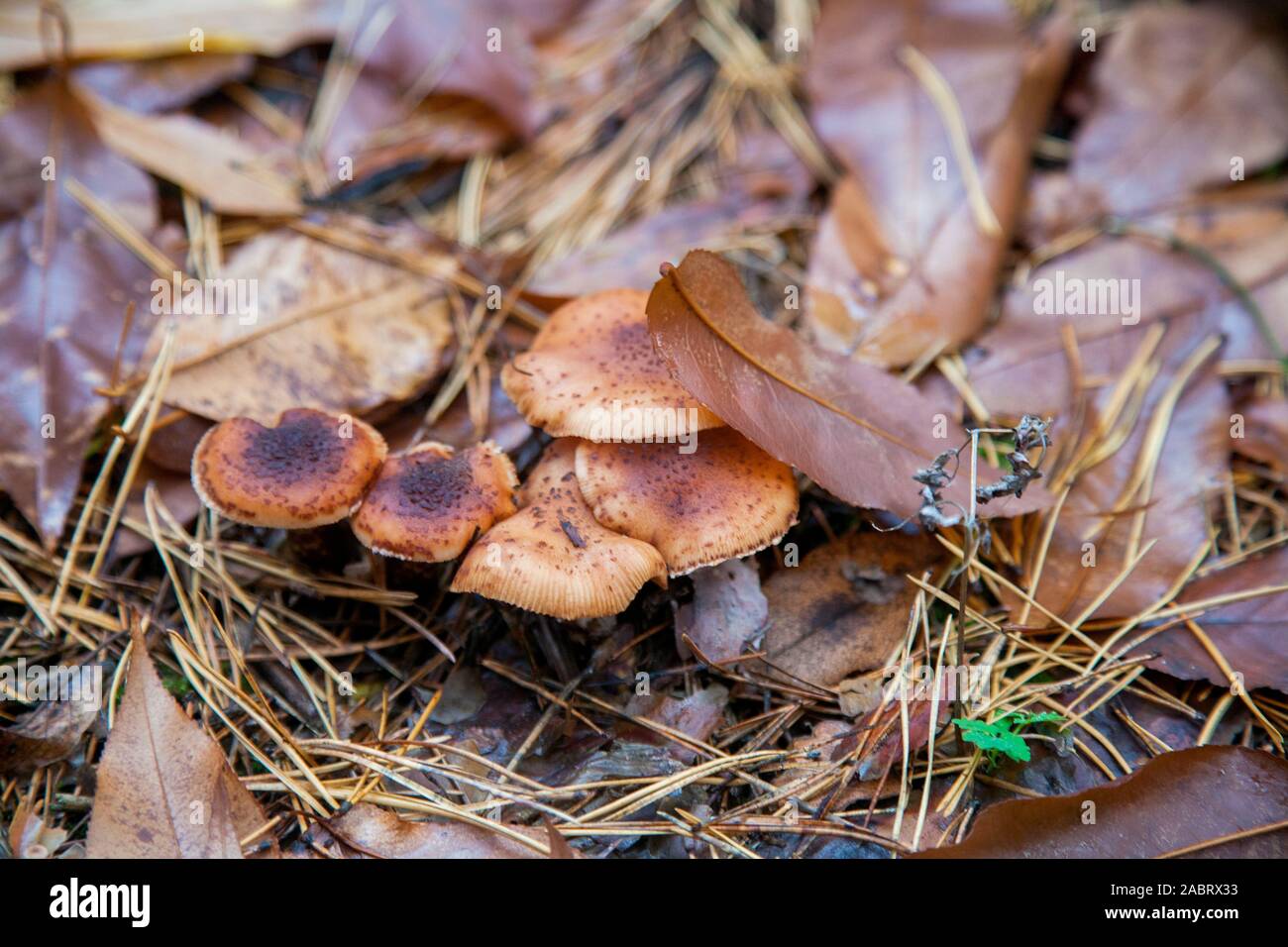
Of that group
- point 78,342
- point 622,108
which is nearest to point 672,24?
point 622,108

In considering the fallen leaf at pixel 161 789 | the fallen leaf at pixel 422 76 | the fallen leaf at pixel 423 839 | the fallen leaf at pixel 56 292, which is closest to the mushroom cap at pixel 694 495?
the fallen leaf at pixel 423 839

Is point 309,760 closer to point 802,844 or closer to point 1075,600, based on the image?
point 802,844

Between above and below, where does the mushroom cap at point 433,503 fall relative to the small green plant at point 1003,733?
above

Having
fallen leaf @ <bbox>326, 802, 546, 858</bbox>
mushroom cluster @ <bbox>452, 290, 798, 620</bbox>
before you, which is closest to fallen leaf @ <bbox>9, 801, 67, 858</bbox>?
fallen leaf @ <bbox>326, 802, 546, 858</bbox>

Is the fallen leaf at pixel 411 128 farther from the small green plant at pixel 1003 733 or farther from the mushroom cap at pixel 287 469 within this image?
the small green plant at pixel 1003 733

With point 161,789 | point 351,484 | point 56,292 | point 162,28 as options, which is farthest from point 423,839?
point 162,28
